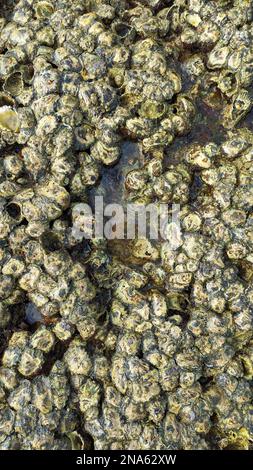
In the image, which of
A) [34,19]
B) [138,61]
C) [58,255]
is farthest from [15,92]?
[58,255]

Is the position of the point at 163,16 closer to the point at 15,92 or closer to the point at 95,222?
the point at 15,92

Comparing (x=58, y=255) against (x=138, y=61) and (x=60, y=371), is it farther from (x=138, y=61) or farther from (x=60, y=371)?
(x=138, y=61)

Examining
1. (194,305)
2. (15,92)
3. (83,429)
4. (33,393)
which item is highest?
(15,92)

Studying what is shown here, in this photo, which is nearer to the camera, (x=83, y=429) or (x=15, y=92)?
(x=83, y=429)

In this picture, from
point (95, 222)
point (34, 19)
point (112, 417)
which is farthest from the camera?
point (34, 19)

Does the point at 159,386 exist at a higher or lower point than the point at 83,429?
higher

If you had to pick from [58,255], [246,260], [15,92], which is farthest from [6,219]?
[246,260]

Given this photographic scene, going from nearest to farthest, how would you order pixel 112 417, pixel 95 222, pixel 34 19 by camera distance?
pixel 112 417
pixel 95 222
pixel 34 19
